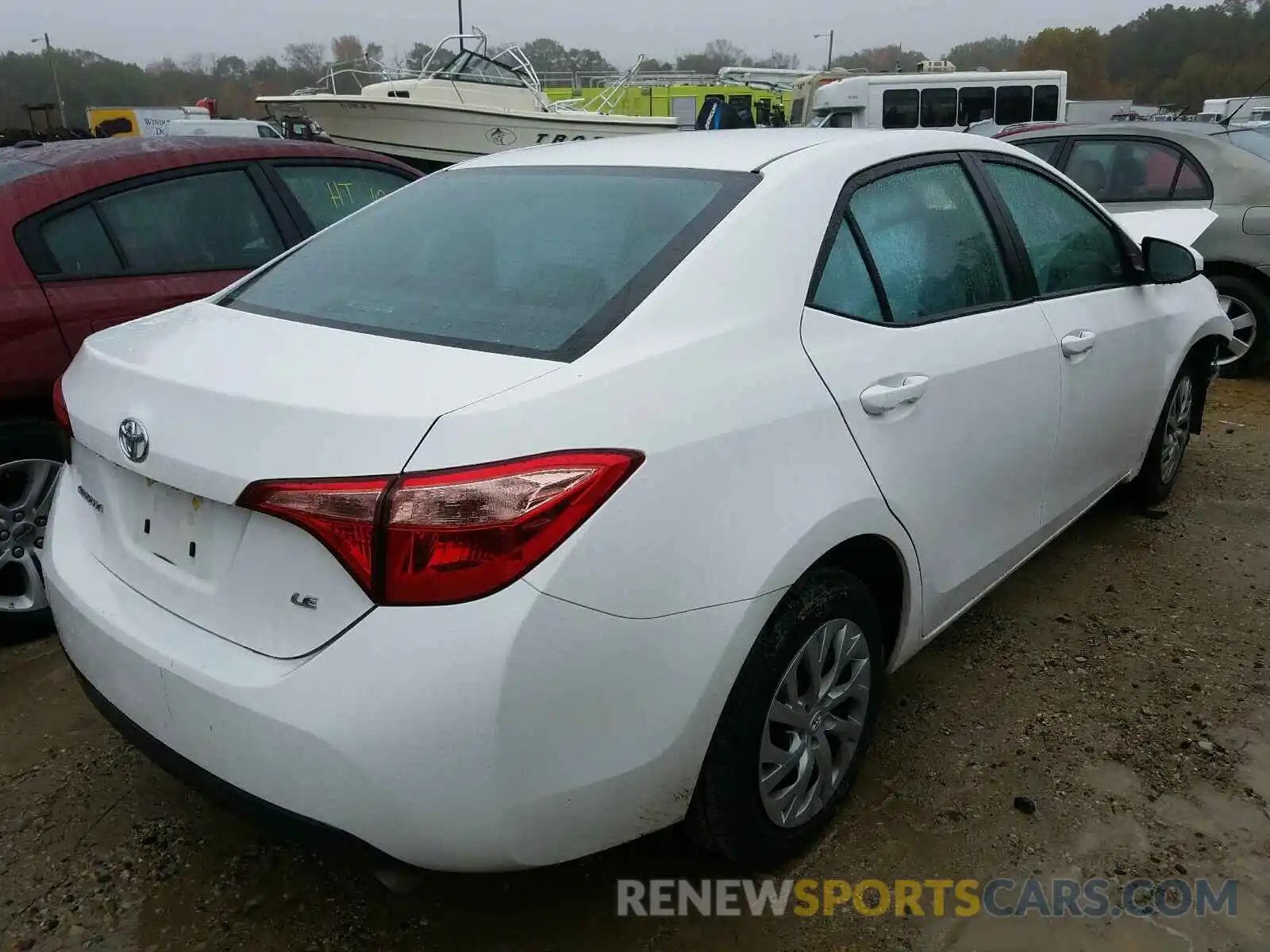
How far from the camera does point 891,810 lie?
7.82 feet

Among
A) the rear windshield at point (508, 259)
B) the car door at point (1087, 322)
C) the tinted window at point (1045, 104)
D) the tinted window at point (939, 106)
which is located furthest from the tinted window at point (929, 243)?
the tinted window at point (1045, 104)

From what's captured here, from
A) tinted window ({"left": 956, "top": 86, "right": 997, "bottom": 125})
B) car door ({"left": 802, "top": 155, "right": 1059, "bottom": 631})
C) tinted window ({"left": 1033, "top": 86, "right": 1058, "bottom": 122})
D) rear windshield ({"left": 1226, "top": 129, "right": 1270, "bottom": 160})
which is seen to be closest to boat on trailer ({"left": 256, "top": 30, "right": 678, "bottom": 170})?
tinted window ({"left": 956, "top": 86, "right": 997, "bottom": 125})

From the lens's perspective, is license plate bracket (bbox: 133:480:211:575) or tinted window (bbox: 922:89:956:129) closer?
license plate bracket (bbox: 133:480:211:575)

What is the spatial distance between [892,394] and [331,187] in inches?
116

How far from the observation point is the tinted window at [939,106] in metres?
18.7

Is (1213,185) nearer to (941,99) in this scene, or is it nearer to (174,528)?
(174,528)

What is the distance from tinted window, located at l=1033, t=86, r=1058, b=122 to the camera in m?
19.2

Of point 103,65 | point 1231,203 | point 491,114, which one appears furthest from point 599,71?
point 103,65

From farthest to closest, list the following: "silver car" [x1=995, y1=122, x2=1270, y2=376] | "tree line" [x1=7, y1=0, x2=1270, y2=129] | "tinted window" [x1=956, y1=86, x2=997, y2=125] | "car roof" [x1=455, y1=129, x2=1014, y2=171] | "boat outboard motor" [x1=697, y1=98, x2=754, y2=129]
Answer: "tree line" [x1=7, y1=0, x2=1270, y2=129] < "tinted window" [x1=956, y1=86, x2=997, y2=125] < "boat outboard motor" [x1=697, y1=98, x2=754, y2=129] < "silver car" [x1=995, y1=122, x2=1270, y2=376] < "car roof" [x1=455, y1=129, x2=1014, y2=171]

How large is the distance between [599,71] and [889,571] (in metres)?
18.6

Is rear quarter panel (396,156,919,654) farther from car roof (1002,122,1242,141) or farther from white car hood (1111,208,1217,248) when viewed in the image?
car roof (1002,122,1242,141)

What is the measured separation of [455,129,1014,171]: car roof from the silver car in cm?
425

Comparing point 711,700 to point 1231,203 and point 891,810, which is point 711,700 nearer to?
point 891,810

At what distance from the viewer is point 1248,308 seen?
6.23 metres
